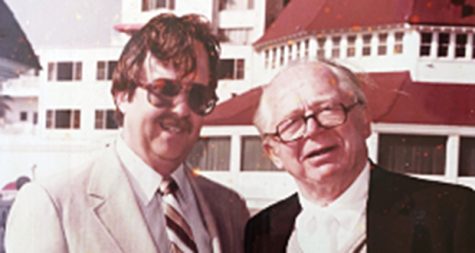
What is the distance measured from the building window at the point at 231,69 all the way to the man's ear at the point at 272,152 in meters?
0.25

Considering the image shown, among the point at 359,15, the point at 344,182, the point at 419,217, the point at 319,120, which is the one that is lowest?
the point at 419,217

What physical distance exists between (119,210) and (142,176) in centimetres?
15

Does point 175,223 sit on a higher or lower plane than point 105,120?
lower

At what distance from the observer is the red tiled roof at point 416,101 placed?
2.59 m

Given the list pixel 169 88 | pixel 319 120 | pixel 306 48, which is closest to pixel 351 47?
pixel 306 48

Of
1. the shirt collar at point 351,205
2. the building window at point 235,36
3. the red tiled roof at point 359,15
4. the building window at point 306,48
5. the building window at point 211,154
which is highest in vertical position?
the red tiled roof at point 359,15

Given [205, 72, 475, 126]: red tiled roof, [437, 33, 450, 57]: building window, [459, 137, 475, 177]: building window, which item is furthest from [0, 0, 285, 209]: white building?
[459, 137, 475, 177]: building window

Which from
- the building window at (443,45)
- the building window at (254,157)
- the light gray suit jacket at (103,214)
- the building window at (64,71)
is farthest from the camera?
the building window at (64,71)

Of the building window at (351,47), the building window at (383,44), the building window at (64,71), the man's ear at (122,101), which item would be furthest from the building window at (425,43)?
the building window at (64,71)

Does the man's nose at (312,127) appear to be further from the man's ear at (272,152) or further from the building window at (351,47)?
the building window at (351,47)

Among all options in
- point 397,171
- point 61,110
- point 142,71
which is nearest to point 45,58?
point 61,110

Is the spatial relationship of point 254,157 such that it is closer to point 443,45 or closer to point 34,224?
point 443,45

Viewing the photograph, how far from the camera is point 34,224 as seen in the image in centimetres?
281

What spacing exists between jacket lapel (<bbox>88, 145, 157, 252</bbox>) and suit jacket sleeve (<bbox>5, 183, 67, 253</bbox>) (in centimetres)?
16
